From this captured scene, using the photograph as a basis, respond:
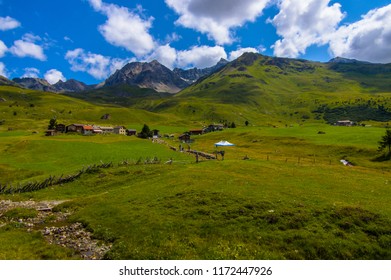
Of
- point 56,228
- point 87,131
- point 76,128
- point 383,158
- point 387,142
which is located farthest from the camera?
point 76,128

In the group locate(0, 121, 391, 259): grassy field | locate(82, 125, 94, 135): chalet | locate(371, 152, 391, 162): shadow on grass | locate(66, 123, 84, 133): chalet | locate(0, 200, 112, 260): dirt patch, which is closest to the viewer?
locate(0, 121, 391, 259): grassy field

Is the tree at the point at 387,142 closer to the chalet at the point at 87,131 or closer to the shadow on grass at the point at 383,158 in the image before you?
the shadow on grass at the point at 383,158

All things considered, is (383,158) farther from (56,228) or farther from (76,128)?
(76,128)

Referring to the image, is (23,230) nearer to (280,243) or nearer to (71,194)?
(71,194)

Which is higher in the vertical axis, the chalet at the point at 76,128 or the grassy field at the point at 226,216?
the chalet at the point at 76,128

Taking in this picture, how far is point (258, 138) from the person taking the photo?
151 metres

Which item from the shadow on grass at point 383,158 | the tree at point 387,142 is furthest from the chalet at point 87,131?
the tree at point 387,142

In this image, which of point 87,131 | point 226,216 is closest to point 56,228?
point 226,216

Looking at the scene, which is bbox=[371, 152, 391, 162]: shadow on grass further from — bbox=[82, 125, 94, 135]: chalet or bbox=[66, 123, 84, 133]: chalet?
bbox=[66, 123, 84, 133]: chalet

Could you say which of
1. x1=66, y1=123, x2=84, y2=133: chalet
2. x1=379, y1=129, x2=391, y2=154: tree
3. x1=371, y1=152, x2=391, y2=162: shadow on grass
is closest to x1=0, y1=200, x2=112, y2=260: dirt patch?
x1=371, y1=152, x2=391, y2=162: shadow on grass

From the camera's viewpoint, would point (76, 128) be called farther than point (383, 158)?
Yes

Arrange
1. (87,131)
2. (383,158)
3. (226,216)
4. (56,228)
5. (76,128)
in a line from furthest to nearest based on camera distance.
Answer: (76,128), (87,131), (383,158), (56,228), (226,216)

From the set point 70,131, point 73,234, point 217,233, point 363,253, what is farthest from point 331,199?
point 70,131

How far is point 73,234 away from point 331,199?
27798 mm
